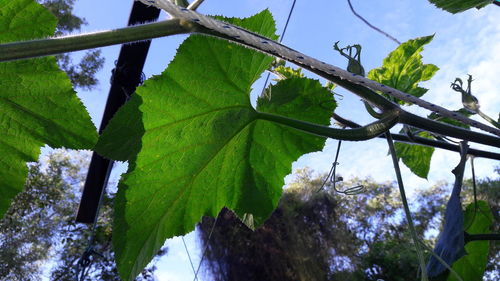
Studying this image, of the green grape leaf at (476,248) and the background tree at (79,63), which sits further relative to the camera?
the background tree at (79,63)

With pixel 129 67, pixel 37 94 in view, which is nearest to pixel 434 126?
pixel 37 94

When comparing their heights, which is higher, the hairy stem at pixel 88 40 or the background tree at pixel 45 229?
the background tree at pixel 45 229

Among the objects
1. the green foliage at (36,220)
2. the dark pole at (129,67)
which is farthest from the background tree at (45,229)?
the dark pole at (129,67)

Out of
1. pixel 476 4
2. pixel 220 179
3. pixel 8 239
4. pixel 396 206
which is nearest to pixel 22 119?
pixel 220 179

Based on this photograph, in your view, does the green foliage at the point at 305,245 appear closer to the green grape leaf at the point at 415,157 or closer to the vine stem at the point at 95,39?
the green grape leaf at the point at 415,157

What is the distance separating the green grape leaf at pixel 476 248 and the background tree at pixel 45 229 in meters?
5.90

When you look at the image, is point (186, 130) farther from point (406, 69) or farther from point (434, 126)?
point (406, 69)

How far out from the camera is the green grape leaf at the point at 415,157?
2.43 ft

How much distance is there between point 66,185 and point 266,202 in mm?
8605

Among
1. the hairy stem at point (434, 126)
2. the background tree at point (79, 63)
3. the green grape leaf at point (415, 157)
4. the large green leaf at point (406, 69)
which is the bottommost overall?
the hairy stem at point (434, 126)

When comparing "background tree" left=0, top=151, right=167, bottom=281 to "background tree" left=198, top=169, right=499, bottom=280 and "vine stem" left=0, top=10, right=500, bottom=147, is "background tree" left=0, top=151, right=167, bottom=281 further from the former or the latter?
"vine stem" left=0, top=10, right=500, bottom=147

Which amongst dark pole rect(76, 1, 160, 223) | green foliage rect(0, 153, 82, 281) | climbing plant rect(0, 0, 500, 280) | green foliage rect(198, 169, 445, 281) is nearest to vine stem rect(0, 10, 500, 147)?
climbing plant rect(0, 0, 500, 280)

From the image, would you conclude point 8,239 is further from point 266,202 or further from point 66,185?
point 266,202

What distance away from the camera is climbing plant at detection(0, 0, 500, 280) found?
0.38 meters
